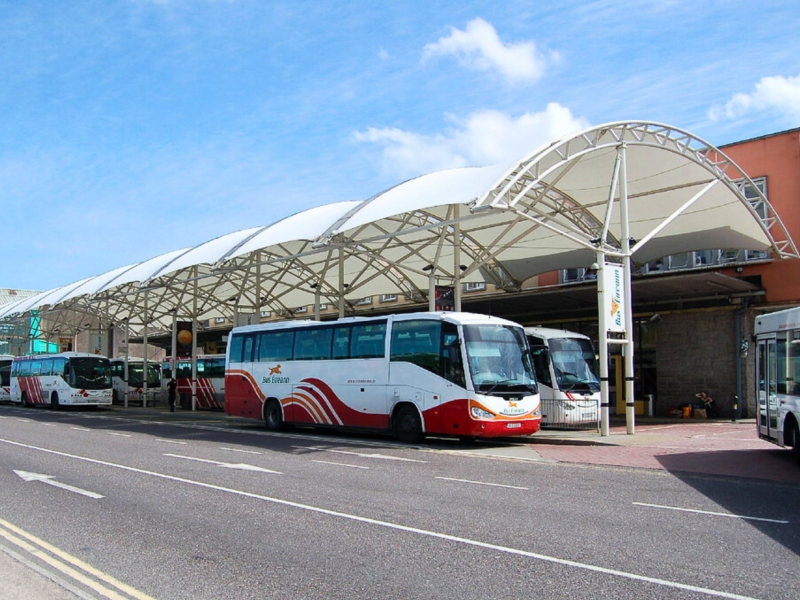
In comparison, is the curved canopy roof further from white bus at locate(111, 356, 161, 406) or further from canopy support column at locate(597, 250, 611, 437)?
white bus at locate(111, 356, 161, 406)

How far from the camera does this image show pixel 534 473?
12688 millimetres

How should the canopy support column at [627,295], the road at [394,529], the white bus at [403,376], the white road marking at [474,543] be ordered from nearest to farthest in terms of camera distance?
1. the white road marking at [474,543]
2. the road at [394,529]
3. the white bus at [403,376]
4. the canopy support column at [627,295]

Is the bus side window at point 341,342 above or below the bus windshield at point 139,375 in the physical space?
above

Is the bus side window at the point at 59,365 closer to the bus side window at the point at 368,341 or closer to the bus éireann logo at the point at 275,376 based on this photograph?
the bus éireann logo at the point at 275,376

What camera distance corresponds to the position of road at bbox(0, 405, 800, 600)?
19.2 feet

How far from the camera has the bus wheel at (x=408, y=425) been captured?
18359mm

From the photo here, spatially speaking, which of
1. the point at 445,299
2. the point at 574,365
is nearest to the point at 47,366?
the point at 445,299

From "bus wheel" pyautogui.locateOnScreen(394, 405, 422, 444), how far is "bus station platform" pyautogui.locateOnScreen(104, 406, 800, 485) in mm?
1151

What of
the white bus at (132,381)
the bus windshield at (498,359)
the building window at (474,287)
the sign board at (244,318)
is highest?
the building window at (474,287)

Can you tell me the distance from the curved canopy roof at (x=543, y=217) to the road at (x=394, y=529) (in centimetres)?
752

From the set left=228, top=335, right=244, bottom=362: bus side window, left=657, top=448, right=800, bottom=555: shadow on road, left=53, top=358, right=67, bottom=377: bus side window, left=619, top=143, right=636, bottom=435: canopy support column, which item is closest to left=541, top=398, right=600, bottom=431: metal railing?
left=619, top=143, right=636, bottom=435: canopy support column

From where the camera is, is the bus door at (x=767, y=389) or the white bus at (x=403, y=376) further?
the white bus at (x=403, y=376)

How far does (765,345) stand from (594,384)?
780 cm

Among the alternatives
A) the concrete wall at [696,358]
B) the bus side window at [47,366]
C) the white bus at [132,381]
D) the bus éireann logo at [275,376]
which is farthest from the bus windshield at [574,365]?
the white bus at [132,381]
